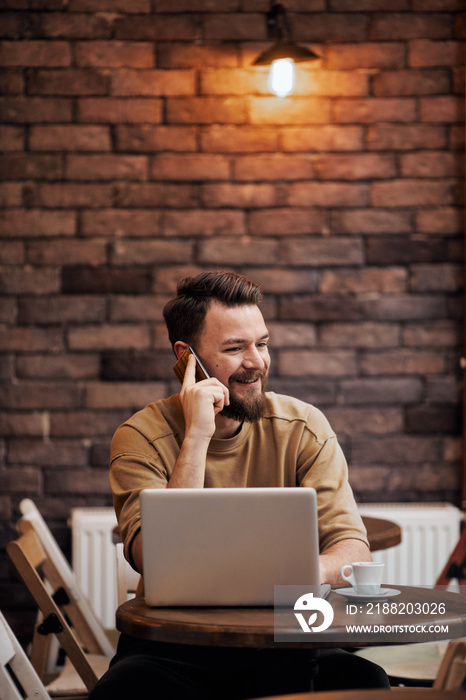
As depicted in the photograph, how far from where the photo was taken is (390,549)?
3.31 metres

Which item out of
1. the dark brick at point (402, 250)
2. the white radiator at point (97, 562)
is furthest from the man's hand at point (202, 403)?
the dark brick at point (402, 250)

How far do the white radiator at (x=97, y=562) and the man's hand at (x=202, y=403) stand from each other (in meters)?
1.48

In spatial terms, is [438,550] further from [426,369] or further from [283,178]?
[283,178]

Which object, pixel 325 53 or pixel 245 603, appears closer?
pixel 245 603

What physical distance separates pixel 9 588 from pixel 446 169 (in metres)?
2.53

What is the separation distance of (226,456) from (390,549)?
162 centimetres

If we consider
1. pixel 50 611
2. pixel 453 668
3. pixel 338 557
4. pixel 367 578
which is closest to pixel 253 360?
pixel 338 557

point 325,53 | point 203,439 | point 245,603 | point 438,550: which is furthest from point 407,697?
point 325,53

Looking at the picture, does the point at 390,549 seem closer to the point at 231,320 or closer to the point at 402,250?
the point at 402,250

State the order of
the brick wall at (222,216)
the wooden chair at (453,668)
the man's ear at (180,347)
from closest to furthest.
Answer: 1. the wooden chair at (453,668)
2. the man's ear at (180,347)
3. the brick wall at (222,216)

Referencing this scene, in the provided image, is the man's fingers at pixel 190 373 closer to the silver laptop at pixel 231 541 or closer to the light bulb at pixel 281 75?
the silver laptop at pixel 231 541

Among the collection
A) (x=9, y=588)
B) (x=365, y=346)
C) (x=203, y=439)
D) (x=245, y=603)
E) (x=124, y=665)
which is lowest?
(x=9, y=588)

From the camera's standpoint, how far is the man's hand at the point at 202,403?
1.83 meters

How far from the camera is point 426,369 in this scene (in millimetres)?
3539
